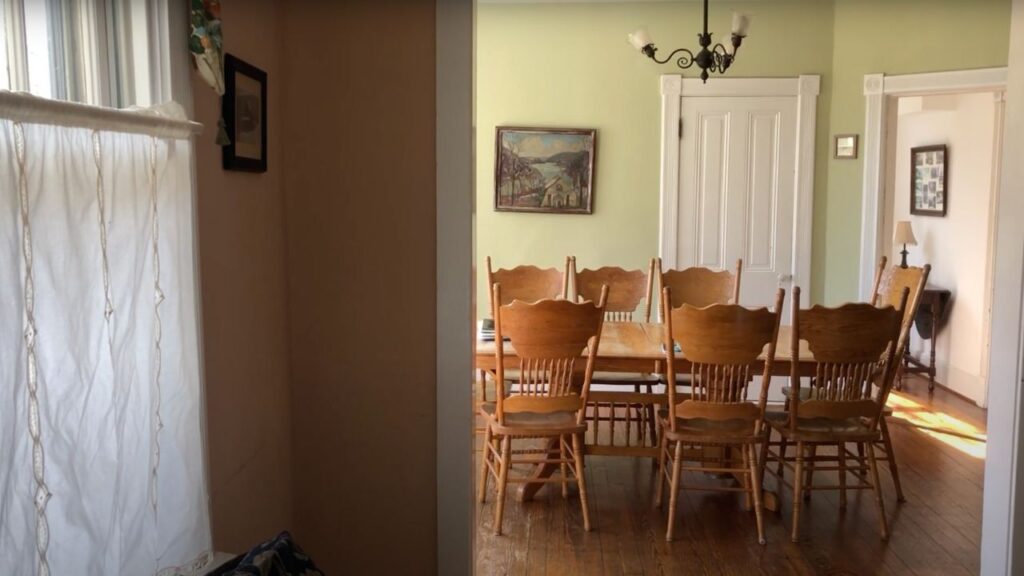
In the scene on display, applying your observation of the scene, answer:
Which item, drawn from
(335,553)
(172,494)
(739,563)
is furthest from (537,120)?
(172,494)

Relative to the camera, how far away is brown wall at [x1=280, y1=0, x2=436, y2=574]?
98.0 inches

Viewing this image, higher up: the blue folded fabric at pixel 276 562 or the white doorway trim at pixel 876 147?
the white doorway trim at pixel 876 147

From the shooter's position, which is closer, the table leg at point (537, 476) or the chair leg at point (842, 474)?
the chair leg at point (842, 474)

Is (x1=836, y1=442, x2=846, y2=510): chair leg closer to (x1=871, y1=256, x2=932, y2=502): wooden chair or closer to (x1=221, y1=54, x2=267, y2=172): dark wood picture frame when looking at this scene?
(x1=871, y1=256, x2=932, y2=502): wooden chair

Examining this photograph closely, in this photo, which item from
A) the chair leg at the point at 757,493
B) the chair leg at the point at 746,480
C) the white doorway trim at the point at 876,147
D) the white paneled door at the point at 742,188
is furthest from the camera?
the white paneled door at the point at 742,188

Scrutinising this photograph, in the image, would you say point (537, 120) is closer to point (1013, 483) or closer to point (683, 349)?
point (683, 349)

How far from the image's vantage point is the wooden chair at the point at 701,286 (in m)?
4.80

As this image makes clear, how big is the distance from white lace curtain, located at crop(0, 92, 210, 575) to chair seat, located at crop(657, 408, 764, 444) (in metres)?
2.31

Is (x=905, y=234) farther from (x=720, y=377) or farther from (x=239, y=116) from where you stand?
(x=239, y=116)

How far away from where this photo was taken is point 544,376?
12.2 ft

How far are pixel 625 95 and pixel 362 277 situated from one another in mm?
3609

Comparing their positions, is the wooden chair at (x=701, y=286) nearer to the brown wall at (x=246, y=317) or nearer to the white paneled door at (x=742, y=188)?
the white paneled door at (x=742, y=188)

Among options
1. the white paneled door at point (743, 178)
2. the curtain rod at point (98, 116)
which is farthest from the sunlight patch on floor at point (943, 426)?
the curtain rod at point (98, 116)

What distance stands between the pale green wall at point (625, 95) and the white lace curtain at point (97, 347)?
13.2 ft
